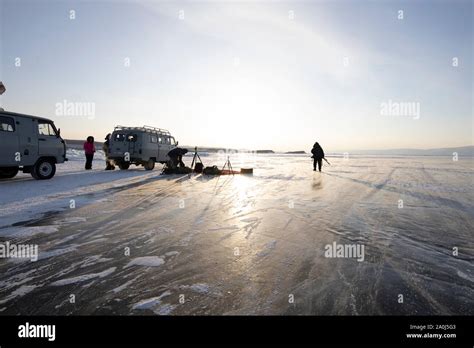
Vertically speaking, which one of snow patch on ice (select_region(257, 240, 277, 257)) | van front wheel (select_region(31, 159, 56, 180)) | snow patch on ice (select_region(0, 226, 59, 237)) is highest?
van front wheel (select_region(31, 159, 56, 180))

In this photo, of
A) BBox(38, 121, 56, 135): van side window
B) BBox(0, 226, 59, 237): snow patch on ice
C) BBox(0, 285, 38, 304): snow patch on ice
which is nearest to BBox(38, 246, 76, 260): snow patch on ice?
BBox(0, 285, 38, 304): snow patch on ice

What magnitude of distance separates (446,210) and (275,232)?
4879 mm

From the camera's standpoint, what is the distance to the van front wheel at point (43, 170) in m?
11.2

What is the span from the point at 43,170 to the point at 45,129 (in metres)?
1.73

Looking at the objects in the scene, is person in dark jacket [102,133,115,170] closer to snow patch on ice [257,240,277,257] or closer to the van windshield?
the van windshield

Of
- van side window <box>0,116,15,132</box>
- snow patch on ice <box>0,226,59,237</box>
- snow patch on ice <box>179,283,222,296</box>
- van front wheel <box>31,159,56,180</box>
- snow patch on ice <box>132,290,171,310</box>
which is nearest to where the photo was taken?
snow patch on ice <box>132,290,171,310</box>

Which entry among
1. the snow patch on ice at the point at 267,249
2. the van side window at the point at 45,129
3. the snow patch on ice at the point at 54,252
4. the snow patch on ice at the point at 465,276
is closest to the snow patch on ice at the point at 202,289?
the snow patch on ice at the point at 267,249

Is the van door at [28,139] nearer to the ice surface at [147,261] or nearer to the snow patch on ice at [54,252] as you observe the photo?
the snow patch on ice at [54,252]

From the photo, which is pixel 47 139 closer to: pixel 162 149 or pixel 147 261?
pixel 162 149

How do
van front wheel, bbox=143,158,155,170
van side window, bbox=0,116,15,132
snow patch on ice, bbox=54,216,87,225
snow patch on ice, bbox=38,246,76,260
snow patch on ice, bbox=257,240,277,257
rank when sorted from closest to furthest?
snow patch on ice, bbox=38,246,76,260 → snow patch on ice, bbox=257,240,277,257 → snow patch on ice, bbox=54,216,87,225 → van side window, bbox=0,116,15,132 → van front wheel, bbox=143,158,155,170

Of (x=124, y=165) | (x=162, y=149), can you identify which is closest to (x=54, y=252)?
(x=124, y=165)

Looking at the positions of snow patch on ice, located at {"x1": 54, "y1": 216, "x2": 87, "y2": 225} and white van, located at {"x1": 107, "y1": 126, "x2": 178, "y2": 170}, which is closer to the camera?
snow patch on ice, located at {"x1": 54, "y1": 216, "x2": 87, "y2": 225}

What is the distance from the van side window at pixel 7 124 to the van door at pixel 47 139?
1.02 m

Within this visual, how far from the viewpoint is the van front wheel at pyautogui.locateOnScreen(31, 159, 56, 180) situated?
11.2 meters
